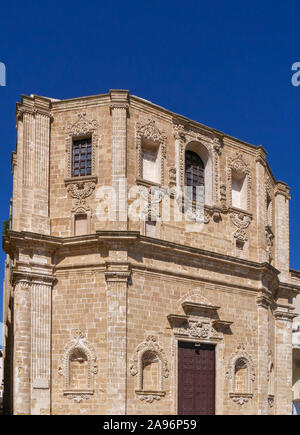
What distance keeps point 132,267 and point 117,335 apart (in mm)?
2437

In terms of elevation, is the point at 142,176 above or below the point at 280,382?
above

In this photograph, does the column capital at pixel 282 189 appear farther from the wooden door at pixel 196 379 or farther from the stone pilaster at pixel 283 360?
the wooden door at pixel 196 379

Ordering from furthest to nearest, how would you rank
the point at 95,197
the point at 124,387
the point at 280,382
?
the point at 280,382, the point at 95,197, the point at 124,387

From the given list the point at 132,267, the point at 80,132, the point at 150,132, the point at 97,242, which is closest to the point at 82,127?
the point at 80,132

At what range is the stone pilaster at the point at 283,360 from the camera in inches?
1261

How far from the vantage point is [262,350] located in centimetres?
2952

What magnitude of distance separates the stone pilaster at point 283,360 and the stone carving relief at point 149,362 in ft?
25.1

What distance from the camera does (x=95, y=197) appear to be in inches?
1046

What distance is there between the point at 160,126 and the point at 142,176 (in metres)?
2.23

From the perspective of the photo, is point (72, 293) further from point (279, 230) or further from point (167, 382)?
point (279, 230)

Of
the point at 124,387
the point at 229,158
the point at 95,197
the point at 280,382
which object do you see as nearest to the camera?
the point at 124,387

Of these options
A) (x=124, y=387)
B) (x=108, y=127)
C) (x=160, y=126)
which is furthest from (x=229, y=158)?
(x=124, y=387)

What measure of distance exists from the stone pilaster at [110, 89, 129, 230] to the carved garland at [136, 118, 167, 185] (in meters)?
0.75

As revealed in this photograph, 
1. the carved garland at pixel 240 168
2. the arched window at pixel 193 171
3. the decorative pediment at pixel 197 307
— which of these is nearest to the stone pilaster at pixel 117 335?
the decorative pediment at pixel 197 307
